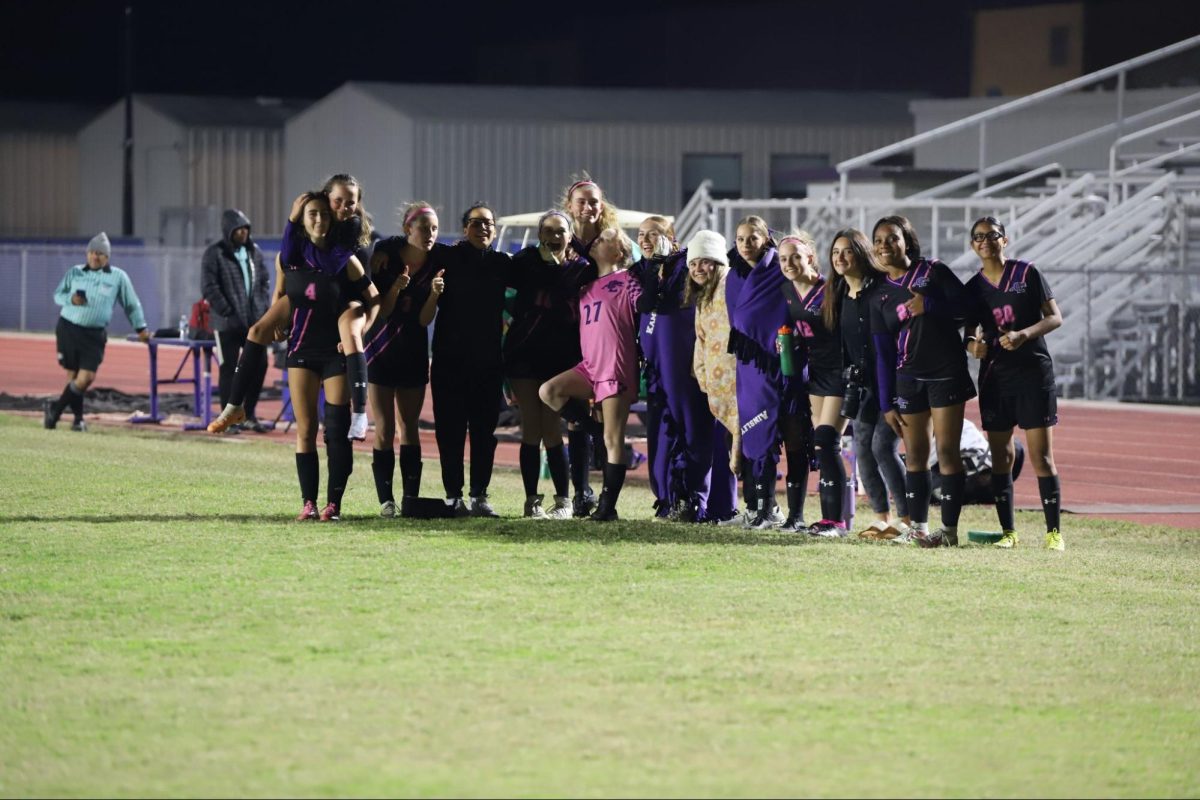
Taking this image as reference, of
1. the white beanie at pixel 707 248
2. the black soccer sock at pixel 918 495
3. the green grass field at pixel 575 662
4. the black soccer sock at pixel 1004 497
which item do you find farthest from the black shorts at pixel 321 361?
the black soccer sock at pixel 1004 497

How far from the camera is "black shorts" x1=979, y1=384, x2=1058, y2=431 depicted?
10539 millimetres

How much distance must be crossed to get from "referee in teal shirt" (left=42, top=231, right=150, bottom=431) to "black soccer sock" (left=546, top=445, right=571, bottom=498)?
7882 millimetres

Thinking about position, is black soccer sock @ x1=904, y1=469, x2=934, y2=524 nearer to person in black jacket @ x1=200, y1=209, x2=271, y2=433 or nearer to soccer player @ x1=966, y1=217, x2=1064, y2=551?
soccer player @ x1=966, y1=217, x2=1064, y2=551

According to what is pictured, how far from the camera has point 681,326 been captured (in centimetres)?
1119

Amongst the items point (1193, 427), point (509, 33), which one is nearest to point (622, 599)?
point (1193, 427)

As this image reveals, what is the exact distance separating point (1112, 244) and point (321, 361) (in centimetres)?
1876

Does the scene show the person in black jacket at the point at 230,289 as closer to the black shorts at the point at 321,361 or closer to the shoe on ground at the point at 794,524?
the black shorts at the point at 321,361

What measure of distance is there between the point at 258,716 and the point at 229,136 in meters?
45.6

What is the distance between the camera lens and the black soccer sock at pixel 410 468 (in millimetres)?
11375

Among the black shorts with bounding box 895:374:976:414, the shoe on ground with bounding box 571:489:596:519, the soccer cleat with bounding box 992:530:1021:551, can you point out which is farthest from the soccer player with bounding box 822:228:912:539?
the shoe on ground with bounding box 571:489:596:519

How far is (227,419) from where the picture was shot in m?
10.9

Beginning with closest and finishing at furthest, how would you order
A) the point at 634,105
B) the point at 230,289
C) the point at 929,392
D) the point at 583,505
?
the point at 929,392 → the point at 583,505 → the point at 230,289 → the point at 634,105

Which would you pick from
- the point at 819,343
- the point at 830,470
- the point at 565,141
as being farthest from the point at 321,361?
the point at 565,141

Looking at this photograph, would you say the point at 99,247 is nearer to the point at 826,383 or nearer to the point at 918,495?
the point at 826,383
